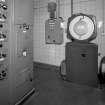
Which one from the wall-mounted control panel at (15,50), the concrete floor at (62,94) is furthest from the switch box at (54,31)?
the wall-mounted control panel at (15,50)

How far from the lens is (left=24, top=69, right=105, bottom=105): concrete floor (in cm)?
203

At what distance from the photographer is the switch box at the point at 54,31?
3453mm

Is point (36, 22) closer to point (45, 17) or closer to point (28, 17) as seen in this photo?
point (45, 17)

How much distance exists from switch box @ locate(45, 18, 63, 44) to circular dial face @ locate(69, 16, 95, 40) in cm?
68

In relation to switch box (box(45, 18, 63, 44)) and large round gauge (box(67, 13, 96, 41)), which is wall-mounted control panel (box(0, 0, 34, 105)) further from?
switch box (box(45, 18, 63, 44))

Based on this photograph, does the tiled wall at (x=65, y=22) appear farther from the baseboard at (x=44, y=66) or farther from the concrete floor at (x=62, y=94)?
the concrete floor at (x=62, y=94)

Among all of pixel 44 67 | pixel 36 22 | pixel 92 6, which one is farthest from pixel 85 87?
pixel 36 22

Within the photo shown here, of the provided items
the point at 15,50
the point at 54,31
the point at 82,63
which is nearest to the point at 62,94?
the point at 82,63

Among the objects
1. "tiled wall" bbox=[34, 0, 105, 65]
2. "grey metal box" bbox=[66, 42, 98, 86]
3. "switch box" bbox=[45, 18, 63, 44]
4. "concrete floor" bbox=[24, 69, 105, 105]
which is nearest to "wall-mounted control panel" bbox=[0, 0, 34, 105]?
"concrete floor" bbox=[24, 69, 105, 105]

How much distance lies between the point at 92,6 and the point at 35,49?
2.17m

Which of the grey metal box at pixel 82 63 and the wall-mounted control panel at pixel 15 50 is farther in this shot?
the grey metal box at pixel 82 63

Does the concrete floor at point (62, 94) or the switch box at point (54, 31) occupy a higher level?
the switch box at point (54, 31)

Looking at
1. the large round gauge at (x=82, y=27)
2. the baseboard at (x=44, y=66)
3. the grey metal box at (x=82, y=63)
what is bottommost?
the baseboard at (x=44, y=66)

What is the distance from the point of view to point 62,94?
2.32 metres
